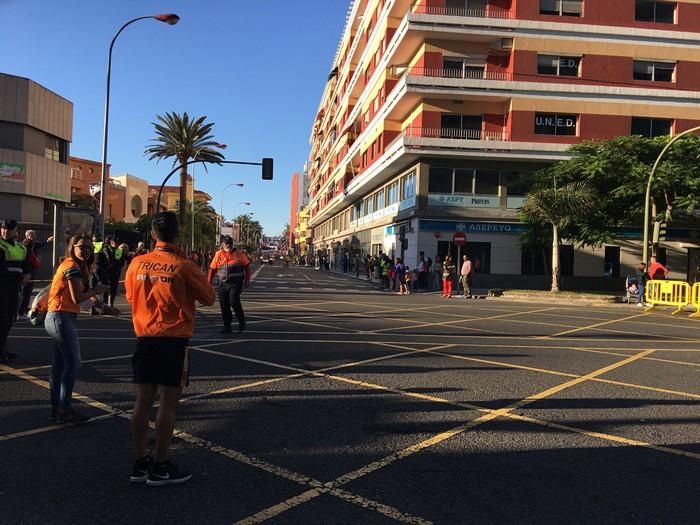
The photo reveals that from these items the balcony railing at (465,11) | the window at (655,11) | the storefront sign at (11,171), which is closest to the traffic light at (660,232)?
the window at (655,11)

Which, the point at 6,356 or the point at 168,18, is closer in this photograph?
the point at 6,356

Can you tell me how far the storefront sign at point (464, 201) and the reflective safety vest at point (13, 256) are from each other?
85.4 feet

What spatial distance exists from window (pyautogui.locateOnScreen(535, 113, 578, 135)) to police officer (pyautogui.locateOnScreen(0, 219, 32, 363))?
Answer: 2866 centimetres

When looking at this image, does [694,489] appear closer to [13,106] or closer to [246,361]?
[246,361]

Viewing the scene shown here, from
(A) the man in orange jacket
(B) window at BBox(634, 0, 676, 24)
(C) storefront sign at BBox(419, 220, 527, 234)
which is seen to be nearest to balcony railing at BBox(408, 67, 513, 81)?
(C) storefront sign at BBox(419, 220, 527, 234)

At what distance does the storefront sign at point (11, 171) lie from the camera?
30547 millimetres

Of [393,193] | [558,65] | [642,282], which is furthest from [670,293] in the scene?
[393,193]

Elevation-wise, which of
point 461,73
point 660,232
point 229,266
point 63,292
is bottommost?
point 63,292

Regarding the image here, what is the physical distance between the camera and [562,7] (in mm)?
31766

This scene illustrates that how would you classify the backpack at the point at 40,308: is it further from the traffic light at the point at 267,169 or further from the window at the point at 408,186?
the window at the point at 408,186

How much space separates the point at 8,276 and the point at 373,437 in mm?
5425

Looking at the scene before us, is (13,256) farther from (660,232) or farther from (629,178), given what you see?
(629,178)

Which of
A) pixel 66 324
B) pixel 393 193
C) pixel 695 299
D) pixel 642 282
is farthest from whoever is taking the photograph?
pixel 393 193

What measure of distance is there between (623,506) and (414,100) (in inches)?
1216
